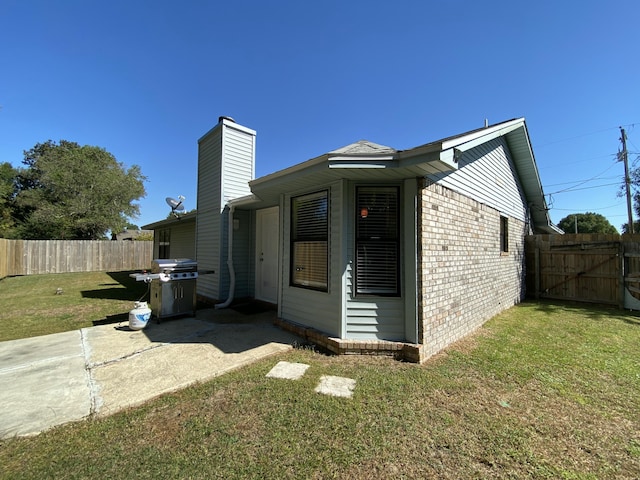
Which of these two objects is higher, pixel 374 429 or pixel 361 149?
pixel 361 149

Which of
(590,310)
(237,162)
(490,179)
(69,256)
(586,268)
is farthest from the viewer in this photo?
(69,256)

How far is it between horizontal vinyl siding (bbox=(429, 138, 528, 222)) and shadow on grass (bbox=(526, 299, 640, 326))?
8.75 ft

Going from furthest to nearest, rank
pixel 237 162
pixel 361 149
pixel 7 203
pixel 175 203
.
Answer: pixel 7 203 → pixel 175 203 → pixel 237 162 → pixel 361 149

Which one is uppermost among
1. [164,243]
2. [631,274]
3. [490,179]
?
[490,179]

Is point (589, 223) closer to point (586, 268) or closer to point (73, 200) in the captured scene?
point (586, 268)

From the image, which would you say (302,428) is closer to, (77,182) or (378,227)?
(378,227)

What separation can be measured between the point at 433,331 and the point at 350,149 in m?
2.92

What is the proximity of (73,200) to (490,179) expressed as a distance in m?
31.0

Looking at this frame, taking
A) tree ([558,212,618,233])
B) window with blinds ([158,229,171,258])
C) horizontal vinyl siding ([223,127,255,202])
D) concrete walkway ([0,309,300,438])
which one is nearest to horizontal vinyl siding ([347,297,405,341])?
concrete walkway ([0,309,300,438])

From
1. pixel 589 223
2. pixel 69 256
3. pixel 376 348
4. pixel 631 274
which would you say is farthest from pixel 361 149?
pixel 589 223

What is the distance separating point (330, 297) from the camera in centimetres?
414

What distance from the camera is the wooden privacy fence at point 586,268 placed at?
7266 millimetres

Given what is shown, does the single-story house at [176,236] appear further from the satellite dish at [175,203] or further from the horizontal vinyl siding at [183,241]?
the satellite dish at [175,203]

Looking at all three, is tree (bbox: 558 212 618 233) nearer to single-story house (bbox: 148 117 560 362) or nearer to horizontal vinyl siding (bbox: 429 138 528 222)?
horizontal vinyl siding (bbox: 429 138 528 222)
